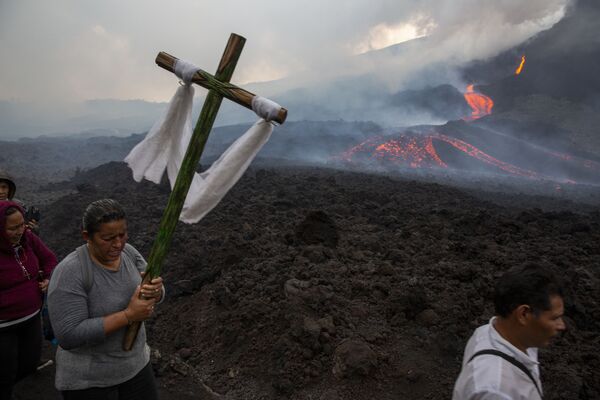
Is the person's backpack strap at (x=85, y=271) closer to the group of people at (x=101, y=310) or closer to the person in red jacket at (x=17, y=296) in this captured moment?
the group of people at (x=101, y=310)

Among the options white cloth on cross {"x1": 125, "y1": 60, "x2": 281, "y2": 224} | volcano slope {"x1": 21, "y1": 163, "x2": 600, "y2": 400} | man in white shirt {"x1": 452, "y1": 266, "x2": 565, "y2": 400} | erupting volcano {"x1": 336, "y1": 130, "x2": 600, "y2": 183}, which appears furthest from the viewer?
erupting volcano {"x1": 336, "y1": 130, "x2": 600, "y2": 183}

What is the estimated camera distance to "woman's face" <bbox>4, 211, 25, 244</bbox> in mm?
2693

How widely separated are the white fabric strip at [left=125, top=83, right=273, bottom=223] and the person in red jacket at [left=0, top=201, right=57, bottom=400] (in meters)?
1.11

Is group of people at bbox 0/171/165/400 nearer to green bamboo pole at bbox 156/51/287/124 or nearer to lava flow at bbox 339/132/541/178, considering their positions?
green bamboo pole at bbox 156/51/287/124

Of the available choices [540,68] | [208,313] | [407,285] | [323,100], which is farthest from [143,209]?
[323,100]

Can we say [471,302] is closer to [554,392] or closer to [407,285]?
[407,285]

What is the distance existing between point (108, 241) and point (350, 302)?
3.55 meters

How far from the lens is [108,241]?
199 cm

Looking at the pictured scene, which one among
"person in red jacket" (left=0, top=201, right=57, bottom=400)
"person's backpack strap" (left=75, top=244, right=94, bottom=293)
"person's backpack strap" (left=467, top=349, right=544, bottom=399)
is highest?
"person's backpack strap" (left=467, top=349, right=544, bottom=399)

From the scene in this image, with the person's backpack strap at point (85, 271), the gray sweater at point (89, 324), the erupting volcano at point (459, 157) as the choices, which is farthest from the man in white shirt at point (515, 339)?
the erupting volcano at point (459, 157)

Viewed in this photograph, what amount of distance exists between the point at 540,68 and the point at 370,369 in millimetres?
54796

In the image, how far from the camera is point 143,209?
1081 cm

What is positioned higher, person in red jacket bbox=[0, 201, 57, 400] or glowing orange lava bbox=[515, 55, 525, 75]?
glowing orange lava bbox=[515, 55, 525, 75]

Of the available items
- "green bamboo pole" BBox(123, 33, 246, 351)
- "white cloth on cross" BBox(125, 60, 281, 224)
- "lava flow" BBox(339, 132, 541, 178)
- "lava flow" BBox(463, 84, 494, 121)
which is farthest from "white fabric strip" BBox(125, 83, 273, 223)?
"lava flow" BBox(463, 84, 494, 121)
